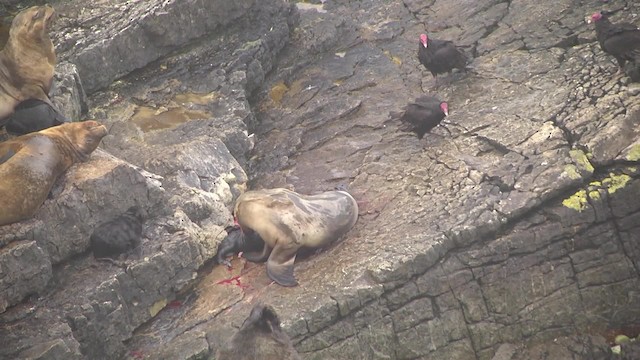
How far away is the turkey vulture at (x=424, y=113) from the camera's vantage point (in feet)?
26.8

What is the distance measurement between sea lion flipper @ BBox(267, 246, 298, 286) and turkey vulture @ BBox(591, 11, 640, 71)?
400cm

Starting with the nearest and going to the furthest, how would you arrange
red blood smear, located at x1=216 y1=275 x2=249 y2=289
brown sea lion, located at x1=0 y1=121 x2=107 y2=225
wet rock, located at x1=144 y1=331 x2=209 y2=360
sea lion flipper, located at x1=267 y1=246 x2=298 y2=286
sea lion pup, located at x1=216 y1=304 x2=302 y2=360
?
1. sea lion pup, located at x1=216 y1=304 x2=302 y2=360
2. wet rock, located at x1=144 y1=331 x2=209 y2=360
3. brown sea lion, located at x1=0 y1=121 x2=107 y2=225
4. sea lion flipper, located at x1=267 y1=246 x2=298 y2=286
5. red blood smear, located at x1=216 y1=275 x2=249 y2=289

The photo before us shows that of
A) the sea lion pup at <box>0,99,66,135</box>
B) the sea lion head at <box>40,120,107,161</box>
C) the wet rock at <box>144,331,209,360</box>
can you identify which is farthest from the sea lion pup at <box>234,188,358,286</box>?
the sea lion pup at <box>0,99,66,135</box>

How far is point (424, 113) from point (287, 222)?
7.23ft

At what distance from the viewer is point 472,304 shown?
6762 millimetres

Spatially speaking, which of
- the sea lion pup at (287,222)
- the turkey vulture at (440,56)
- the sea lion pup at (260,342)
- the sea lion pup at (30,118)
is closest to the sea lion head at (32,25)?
the sea lion pup at (30,118)

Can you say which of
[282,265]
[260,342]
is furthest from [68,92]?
[260,342]

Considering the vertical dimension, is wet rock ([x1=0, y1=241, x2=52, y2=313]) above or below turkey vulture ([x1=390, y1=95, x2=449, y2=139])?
below

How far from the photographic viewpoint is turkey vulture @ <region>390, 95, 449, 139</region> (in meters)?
8.17

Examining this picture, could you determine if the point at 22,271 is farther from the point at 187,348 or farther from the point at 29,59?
the point at 29,59

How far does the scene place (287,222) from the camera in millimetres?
6996

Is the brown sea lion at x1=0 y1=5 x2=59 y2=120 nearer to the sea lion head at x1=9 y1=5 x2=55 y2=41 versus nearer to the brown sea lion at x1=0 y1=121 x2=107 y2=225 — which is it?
the sea lion head at x1=9 y1=5 x2=55 y2=41

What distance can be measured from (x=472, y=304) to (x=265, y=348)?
8.38ft

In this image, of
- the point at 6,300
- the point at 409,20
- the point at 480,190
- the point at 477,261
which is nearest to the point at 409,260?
the point at 477,261
